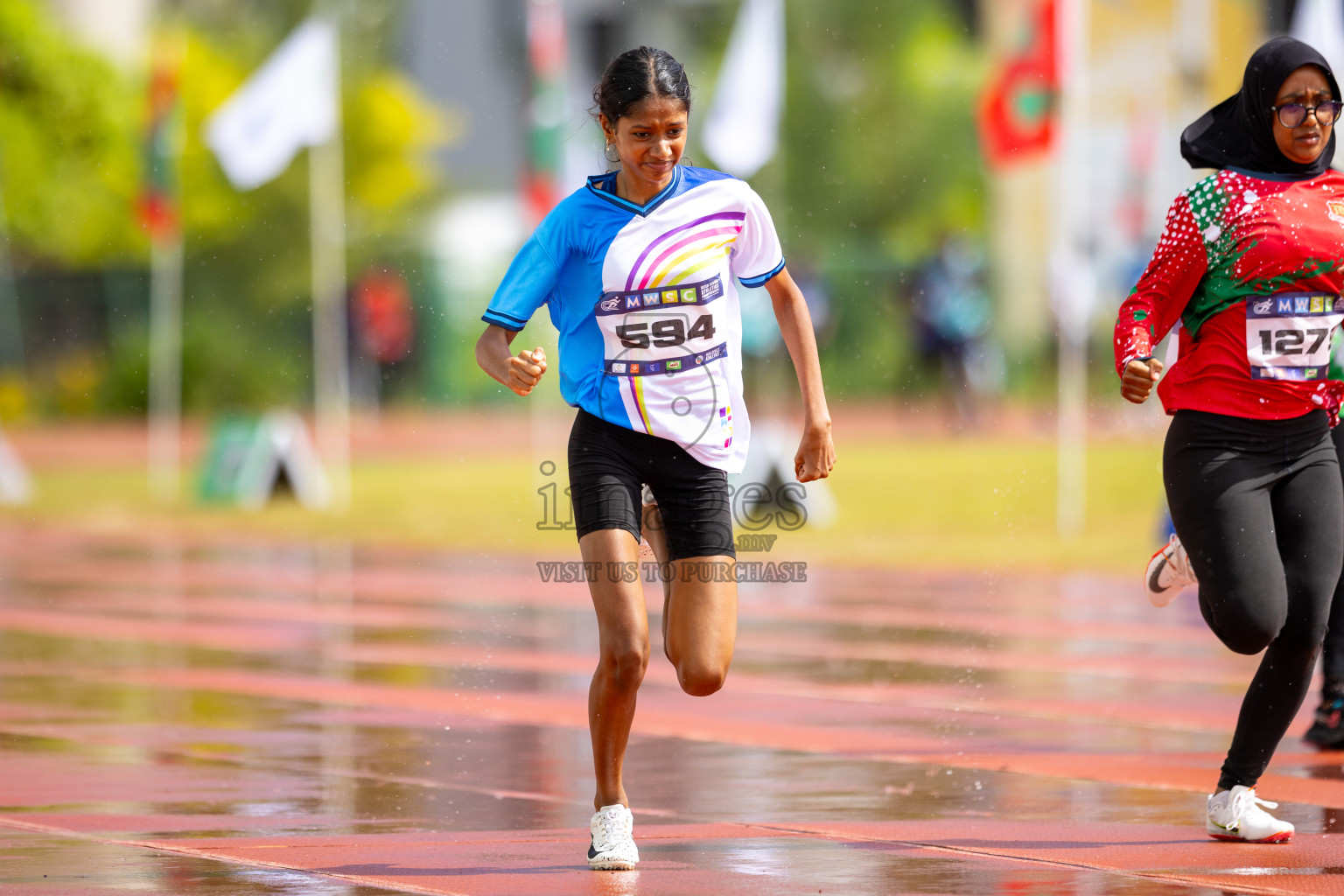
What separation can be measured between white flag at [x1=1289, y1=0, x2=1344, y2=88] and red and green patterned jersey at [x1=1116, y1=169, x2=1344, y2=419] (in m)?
12.8

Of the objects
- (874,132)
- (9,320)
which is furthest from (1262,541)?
(874,132)

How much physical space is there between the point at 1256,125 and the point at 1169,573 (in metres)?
1.35

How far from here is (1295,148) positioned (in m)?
5.66

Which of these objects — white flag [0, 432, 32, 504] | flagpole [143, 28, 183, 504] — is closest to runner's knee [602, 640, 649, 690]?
flagpole [143, 28, 183, 504]

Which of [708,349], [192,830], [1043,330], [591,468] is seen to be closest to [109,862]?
[192,830]

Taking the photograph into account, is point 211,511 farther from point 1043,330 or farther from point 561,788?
point 1043,330

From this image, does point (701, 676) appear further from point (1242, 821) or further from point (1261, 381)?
point (1261, 381)

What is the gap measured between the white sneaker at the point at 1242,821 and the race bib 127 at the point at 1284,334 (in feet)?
3.84

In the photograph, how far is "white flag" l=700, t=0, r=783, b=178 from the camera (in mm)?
23297

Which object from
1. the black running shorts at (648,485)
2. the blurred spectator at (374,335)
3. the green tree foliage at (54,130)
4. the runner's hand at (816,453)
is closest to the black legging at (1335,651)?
the runner's hand at (816,453)

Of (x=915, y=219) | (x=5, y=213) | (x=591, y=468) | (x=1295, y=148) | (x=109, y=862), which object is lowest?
(x=109, y=862)

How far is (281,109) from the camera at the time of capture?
2059 centimetres

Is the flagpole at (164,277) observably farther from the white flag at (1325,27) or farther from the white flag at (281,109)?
the white flag at (1325,27)

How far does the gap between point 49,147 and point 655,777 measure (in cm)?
2692
